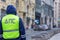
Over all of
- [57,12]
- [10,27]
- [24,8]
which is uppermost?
[10,27]

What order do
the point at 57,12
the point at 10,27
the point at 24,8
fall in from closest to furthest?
the point at 10,27 → the point at 24,8 → the point at 57,12

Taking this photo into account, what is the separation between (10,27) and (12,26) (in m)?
0.05

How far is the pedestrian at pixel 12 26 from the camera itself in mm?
6129

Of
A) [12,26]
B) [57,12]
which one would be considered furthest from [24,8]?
[57,12]

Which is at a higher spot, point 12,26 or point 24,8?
point 12,26

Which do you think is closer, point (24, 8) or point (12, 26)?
point (12, 26)

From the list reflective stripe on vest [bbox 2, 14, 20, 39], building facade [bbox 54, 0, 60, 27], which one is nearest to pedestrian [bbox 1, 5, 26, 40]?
reflective stripe on vest [bbox 2, 14, 20, 39]

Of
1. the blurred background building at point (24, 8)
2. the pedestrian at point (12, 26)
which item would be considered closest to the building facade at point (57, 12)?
the blurred background building at point (24, 8)

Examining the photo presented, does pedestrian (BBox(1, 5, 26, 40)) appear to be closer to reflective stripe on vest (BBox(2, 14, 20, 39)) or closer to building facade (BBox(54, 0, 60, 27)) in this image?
reflective stripe on vest (BBox(2, 14, 20, 39))

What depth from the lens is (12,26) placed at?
6.17 metres

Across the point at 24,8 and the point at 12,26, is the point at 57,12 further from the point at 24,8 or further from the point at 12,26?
the point at 12,26

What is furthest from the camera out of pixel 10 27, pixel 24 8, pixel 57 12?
pixel 57 12

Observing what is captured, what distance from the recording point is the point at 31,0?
2327 inches

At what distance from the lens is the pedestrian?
6.13 metres
